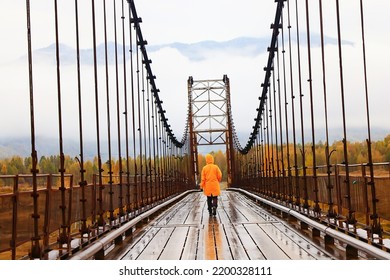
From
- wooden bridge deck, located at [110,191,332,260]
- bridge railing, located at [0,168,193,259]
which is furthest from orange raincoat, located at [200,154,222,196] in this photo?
bridge railing, located at [0,168,193,259]

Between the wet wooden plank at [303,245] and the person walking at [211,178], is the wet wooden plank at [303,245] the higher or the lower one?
the lower one

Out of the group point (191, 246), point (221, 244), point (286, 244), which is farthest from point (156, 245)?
point (286, 244)

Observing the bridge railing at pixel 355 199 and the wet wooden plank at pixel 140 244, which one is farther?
the wet wooden plank at pixel 140 244

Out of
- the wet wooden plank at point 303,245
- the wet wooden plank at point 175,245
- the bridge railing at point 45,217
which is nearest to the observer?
the bridge railing at point 45,217

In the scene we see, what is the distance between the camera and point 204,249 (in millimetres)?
6703

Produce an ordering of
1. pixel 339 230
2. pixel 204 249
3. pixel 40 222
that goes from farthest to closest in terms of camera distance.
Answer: pixel 204 249
pixel 339 230
pixel 40 222

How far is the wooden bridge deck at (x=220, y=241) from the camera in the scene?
20.3 feet

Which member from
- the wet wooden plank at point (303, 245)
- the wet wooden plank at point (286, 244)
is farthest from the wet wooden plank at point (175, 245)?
the wet wooden plank at point (303, 245)

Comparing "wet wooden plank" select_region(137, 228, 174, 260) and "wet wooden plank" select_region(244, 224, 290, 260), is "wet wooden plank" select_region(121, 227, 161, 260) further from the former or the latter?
"wet wooden plank" select_region(244, 224, 290, 260)

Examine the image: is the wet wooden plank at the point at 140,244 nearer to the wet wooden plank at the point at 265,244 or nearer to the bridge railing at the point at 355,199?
the wet wooden plank at the point at 265,244

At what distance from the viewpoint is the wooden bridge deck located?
6.18 m
